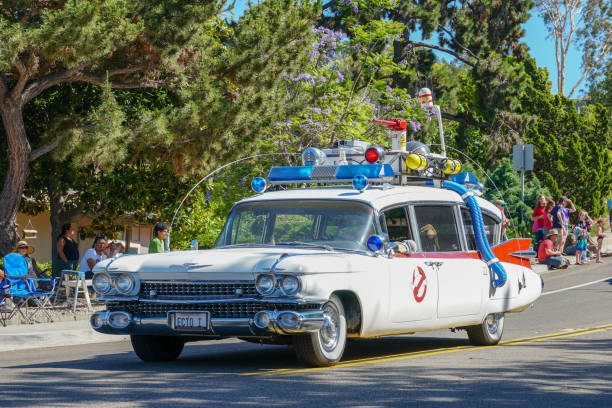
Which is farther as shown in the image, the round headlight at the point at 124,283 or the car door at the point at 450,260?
the car door at the point at 450,260

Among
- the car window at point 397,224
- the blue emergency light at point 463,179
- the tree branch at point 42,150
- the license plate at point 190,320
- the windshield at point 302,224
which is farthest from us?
the tree branch at point 42,150

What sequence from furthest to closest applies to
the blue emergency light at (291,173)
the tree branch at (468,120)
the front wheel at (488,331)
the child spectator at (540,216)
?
the tree branch at (468,120)
the child spectator at (540,216)
the front wheel at (488,331)
the blue emergency light at (291,173)

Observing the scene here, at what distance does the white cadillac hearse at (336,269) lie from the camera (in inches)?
367

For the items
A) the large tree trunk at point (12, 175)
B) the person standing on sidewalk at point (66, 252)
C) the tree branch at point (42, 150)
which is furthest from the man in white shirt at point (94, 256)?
the tree branch at point (42, 150)

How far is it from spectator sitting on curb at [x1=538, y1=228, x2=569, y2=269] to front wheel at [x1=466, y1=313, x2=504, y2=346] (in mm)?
13905

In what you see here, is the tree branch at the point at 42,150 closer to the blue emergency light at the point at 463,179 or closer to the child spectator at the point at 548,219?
the blue emergency light at the point at 463,179

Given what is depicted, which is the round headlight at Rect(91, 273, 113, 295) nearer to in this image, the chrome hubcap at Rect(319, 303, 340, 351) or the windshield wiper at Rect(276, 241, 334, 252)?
the windshield wiper at Rect(276, 241, 334, 252)

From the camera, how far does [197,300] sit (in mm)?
9500

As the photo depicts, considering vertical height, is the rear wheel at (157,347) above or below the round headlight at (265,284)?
below

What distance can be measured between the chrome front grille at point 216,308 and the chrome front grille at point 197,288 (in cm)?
11

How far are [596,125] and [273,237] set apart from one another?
3223 cm

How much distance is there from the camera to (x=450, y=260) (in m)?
11.6

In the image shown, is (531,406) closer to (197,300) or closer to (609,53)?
(197,300)

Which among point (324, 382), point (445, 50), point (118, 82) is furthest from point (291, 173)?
point (445, 50)
